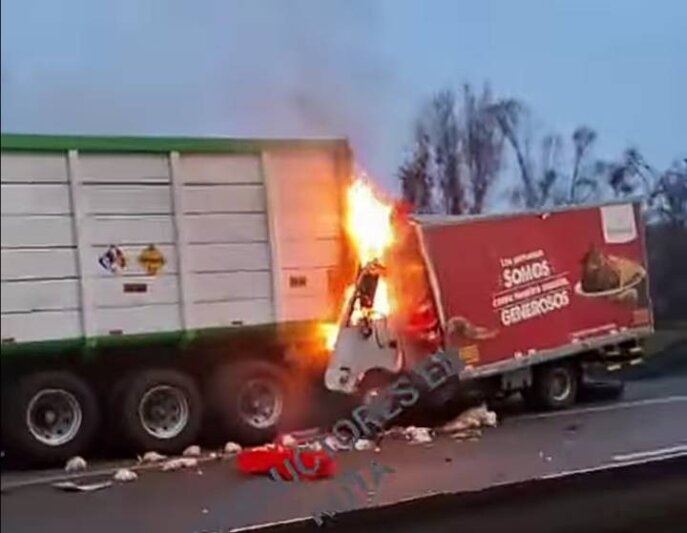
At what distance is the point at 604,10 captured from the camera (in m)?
1.08

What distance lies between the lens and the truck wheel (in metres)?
1.04

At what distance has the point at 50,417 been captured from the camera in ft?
2.37

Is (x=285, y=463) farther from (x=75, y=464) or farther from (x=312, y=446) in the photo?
(x=75, y=464)

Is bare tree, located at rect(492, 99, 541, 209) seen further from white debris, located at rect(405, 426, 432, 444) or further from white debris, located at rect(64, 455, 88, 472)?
white debris, located at rect(64, 455, 88, 472)

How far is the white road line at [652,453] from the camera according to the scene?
46.1 inches

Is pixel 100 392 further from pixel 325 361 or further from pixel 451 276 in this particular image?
pixel 451 276

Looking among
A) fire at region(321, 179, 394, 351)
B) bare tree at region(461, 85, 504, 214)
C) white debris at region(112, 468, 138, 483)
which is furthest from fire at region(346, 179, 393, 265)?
white debris at region(112, 468, 138, 483)

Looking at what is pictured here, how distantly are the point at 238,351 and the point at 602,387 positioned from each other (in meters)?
0.42

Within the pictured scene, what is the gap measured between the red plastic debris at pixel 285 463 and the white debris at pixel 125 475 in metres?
0.07

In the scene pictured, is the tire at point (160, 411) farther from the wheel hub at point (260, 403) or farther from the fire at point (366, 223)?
the fire at point (366, 223)

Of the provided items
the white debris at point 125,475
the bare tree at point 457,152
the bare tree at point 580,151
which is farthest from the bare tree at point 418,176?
the white debris at point 125,475

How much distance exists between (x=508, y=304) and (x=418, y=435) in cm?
13

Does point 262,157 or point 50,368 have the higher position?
point 262,157

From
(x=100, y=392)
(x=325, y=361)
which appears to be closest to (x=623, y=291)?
(x=325, y=361)
